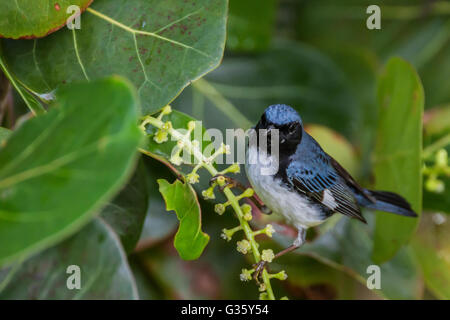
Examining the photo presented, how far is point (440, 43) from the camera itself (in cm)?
140

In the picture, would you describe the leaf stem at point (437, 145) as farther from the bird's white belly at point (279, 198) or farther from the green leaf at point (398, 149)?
the bird's white belly at point (279, 198)

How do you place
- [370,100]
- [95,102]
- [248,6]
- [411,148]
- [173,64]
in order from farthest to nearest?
1. [370,100]
2. [248,6]
3. [411,148]
4. [173,64]
5. [95,102]

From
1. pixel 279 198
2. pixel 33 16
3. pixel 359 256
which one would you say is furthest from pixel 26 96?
pixel 359 256

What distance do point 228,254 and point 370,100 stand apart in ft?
1.97

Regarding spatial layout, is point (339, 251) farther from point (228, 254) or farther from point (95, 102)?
point (95, 102)

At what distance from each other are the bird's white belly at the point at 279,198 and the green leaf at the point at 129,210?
0.19 metres

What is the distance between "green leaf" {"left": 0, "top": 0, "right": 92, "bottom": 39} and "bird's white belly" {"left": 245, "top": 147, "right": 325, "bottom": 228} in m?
0.38

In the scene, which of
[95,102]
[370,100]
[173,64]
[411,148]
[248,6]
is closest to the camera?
[95,102]

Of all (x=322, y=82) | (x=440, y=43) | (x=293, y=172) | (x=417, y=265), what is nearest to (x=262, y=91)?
(x=322, y=82)

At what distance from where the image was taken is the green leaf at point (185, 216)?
61 centimetres

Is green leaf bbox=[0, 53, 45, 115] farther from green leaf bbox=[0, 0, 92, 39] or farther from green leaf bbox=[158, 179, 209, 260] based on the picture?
green leaf bbox=[158, 179, 209, 260]

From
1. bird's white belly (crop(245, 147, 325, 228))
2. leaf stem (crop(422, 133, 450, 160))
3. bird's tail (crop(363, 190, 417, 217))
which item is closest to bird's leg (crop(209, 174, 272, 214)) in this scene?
bird's white belly (crop(245, 147, 325, 228))

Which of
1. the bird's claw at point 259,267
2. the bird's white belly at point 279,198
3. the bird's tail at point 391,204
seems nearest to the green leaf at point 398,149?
the bird's tail at point 391,204

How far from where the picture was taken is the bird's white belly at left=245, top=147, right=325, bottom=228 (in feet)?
2.78
